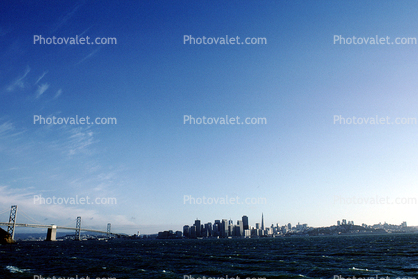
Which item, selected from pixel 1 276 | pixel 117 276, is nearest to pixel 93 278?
pixel 117 276

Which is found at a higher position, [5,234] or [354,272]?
[354,272]

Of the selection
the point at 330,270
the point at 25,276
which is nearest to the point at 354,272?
the point at 330,270

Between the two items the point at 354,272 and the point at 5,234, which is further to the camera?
the point at 5,234

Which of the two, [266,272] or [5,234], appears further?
[5,234]

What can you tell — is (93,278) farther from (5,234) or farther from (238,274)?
(5,234)

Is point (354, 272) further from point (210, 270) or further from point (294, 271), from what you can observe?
point (210, 270)

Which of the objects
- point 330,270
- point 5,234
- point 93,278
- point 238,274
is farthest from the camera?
point 5,234

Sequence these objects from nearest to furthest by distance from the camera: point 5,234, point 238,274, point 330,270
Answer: point 238,274 < point 330,270 < point 5,234

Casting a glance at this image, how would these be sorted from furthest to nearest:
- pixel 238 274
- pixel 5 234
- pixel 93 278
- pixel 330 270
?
pixel 5 234 → pixel 330 270 → pixel 238 274 → pixel 93 278

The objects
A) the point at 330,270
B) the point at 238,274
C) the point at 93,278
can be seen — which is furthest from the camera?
the point at 330,270
